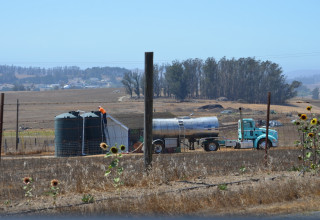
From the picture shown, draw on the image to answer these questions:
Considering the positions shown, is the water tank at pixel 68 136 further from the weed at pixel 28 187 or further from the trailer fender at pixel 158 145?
the weed at pixel 28 187

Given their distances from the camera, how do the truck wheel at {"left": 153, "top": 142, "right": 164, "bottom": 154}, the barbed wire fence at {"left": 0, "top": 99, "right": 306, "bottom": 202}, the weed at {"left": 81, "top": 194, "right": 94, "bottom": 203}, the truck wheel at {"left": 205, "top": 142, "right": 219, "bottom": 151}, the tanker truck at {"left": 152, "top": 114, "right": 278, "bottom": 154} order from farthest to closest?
the truck wheel at {"left": 205, "top": 142, "right": 219, "bottom": 151} → the tanker truck at {"left": 152, "top": 114, "right": 278, "bottom": 154} → the truck wheel at {"left": 153, "top": 142, "right": 164, "bottom": 154} → the barbed wire fence at {"left": 0, "top": 99, "right": 306, "bottom": 202} → the weed at {"left": 81, "top": 194, "right": 94, "bottom": 203}

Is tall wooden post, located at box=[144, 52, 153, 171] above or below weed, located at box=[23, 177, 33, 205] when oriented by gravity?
above

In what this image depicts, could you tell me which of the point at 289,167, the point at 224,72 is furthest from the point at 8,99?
the point at 289,167

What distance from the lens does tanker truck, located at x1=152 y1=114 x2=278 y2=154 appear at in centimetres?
3175

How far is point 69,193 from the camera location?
11.8 meters

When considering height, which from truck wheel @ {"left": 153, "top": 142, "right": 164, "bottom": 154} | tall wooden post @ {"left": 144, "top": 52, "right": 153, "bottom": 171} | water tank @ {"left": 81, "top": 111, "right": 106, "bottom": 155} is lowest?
truck wheel @ {"left": 153, "top": 142, "right": 164, "bottom": 154}

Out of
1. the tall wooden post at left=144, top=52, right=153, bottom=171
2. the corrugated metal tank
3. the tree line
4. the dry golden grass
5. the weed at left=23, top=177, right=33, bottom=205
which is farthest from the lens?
the tree line

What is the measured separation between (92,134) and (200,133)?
269 inches

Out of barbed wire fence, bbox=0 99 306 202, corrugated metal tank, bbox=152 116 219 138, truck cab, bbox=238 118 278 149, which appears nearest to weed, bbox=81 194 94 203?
barbed wire fence, bbox=0 99 306 202

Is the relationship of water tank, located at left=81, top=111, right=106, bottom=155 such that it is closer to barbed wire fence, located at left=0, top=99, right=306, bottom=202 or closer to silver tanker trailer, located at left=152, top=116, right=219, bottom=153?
barbed wire fence, located at left=0, top=99, right=306, bottom=202

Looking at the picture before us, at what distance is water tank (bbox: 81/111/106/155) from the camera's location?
30875 mm

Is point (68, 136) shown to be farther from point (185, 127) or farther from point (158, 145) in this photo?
point (185, 127)

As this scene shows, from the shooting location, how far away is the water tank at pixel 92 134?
3088cm

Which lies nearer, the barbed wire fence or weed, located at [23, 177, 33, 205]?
weed, located at [23, 177, 33, 205]
